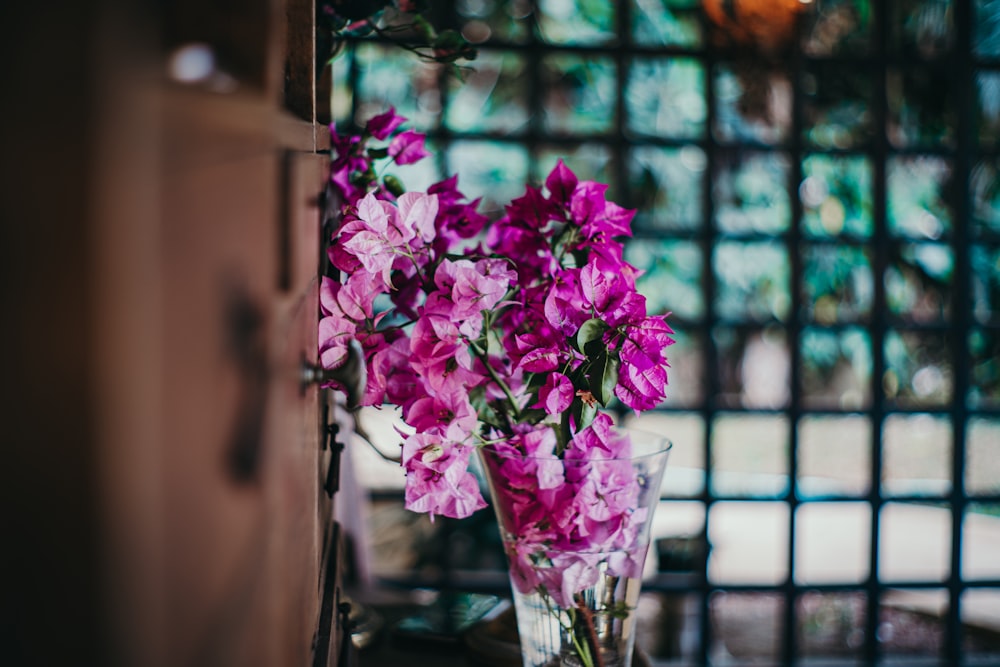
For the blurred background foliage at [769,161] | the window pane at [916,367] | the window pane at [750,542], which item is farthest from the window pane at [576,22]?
the window pane at [750,542]

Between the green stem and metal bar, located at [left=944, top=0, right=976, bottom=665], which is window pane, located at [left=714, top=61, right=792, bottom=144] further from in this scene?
the green stem

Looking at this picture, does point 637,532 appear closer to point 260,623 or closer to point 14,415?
point 260,623

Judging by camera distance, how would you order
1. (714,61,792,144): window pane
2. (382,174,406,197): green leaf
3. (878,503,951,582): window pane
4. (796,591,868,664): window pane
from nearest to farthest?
(382,174,406,197): green leaf < (714,61,792,144): window pane < (796,591,868,664): window pane < (878,503,951,582): window pane

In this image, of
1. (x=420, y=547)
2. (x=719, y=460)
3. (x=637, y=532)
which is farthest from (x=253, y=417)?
(x=719, y=460)

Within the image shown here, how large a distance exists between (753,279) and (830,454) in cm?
51

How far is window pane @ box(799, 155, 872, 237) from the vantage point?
6.07 ft

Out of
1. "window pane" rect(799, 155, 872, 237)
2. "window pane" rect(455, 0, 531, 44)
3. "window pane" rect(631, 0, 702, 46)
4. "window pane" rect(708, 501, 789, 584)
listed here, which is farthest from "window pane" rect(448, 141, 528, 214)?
"window pane" rect(708, 501, 789, 584)

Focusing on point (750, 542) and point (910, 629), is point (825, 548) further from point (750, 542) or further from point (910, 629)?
point (910, 629)

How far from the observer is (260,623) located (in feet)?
1.01

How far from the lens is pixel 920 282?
1869 mm

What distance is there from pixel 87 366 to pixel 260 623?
0.58ft

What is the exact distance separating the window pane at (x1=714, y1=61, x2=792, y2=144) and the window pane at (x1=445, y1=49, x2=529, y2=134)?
1.52 ft

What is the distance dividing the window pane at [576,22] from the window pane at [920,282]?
34.4 inches

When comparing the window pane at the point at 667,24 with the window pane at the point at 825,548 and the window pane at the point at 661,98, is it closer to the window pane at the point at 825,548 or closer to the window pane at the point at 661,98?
the window pane at the point at 661,98
